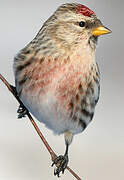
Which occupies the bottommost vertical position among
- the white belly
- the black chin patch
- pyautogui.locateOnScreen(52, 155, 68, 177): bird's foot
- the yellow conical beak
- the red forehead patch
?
pyautogui.locateOnScreen(52, 155, 68, 177): bird's foot

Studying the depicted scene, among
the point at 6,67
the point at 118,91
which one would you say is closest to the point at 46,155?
the point at 6,67

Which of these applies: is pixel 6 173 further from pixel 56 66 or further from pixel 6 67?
pixel 56 66

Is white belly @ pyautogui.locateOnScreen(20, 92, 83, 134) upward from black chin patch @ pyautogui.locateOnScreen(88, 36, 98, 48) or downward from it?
downward

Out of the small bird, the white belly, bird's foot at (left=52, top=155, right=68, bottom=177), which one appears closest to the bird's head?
the small bird

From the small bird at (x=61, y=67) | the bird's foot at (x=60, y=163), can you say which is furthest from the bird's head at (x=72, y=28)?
the bird's foot at (x=60, y=163)

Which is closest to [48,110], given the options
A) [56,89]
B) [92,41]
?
[56,89]

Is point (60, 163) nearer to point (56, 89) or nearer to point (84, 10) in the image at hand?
point (56, 89)

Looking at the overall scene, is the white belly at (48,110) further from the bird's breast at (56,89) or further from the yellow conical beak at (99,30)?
the yellow conical beak at (99,30)

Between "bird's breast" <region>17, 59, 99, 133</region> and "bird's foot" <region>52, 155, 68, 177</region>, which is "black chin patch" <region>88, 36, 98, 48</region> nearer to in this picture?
"bird's breast" <region>17, 59, 99, 133</region>

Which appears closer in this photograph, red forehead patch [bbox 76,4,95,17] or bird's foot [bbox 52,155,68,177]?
red forehead patch [bbox 76,4,95,17]
